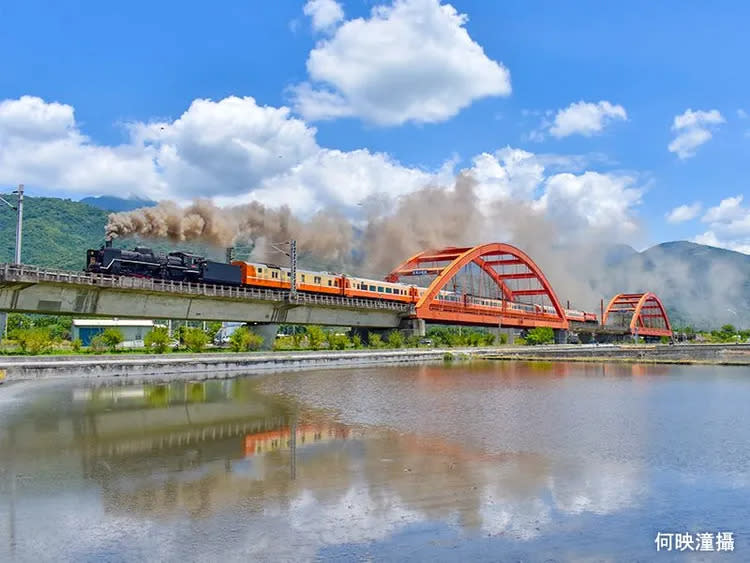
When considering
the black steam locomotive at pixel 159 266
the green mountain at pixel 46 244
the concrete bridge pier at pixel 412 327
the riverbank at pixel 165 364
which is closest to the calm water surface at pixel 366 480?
the riverbank at pixel 165 364

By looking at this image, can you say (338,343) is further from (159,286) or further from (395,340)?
(159,286)

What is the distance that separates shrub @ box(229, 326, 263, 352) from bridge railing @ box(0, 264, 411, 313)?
4.92m

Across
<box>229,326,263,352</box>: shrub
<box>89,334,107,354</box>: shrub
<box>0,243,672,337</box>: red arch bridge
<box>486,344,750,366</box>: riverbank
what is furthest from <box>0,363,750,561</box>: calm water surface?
<box>486,344,750,366</box>: riverbank

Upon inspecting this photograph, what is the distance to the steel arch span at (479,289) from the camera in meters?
79.4

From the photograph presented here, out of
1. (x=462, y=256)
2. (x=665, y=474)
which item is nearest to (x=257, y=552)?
(x=665, y=474)

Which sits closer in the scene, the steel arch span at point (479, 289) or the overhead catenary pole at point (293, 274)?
the overhead catenary pole at point (293, 274)

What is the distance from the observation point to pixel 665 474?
41.8 ft

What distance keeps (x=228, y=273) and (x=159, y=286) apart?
6869 millimetres

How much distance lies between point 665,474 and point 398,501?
19.9 ft

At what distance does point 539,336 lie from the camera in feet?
318

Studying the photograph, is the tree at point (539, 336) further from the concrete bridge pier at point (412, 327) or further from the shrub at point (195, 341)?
the shrub at point (195, 341)

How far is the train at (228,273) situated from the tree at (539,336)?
29269mm

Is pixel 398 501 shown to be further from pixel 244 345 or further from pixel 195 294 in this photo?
pixel 244 345

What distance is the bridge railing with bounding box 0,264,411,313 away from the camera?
3700 centimetres
